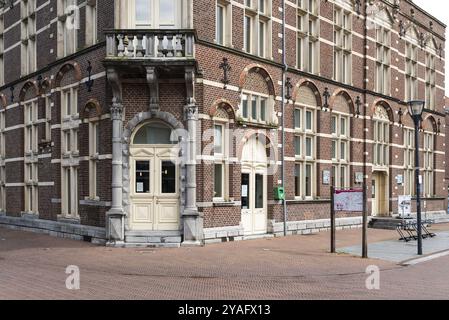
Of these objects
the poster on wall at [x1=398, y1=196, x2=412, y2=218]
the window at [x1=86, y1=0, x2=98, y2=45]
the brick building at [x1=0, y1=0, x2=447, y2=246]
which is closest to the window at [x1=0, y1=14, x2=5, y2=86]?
the brick building at [x1=0, y1=0, x2=447, y2=246]

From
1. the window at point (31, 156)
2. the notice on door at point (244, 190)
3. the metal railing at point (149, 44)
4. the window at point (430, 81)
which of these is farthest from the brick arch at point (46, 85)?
the window at point (430, 81)

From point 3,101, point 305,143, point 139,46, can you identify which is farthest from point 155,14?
point 3,101

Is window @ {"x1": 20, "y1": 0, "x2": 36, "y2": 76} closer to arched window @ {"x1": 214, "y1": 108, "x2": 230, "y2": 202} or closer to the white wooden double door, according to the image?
the white wooden double door

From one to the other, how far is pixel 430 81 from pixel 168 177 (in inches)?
853

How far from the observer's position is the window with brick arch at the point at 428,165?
103 feet

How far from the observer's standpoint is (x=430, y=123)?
105ft

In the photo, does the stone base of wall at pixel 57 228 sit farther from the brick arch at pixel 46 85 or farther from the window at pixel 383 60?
the window at pixel 383 60

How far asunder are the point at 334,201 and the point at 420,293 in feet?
17.9

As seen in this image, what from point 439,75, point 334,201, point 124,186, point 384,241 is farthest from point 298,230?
point 439,75

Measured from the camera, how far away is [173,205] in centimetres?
1623

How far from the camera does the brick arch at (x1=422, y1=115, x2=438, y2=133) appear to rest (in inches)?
1230

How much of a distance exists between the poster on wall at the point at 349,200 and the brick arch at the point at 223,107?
15.4ft

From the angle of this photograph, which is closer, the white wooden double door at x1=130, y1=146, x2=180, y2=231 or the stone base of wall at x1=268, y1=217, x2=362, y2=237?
the white wooden double door at x1=130, y1=146, x2=180, y2=231

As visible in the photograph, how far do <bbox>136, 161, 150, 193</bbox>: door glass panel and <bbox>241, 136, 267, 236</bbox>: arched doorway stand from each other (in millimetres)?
3587
